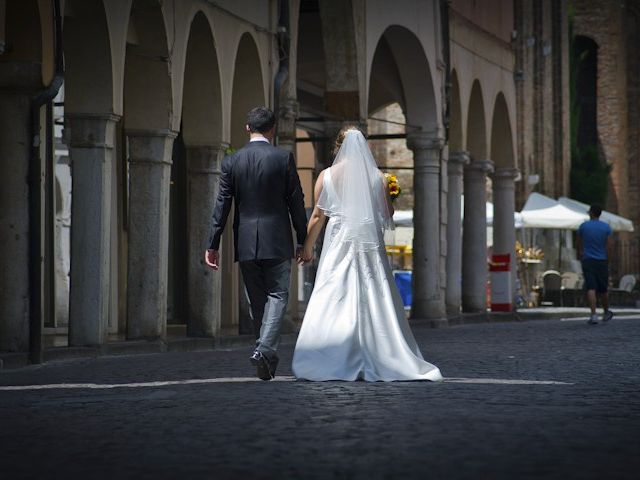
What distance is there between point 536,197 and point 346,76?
54.7 ft

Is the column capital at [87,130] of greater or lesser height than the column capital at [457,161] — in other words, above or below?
below

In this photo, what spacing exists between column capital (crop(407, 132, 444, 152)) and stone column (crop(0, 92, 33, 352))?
14330 mm

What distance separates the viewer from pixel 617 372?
12.6 meters

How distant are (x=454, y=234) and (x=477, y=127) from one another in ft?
10.3

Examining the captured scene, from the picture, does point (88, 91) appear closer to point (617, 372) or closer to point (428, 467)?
point (617, 372)

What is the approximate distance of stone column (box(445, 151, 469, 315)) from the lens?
3025 centimetres

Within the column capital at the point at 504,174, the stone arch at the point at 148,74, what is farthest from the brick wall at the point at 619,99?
the stone arch at the point at 148,74

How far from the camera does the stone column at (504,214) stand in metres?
33.8

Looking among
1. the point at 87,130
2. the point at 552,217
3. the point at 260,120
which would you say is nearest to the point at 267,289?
the point at 260,120

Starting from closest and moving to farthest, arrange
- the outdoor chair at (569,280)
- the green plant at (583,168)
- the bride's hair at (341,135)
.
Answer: the bride's hair at (341,135), the outdoor chair at (569,280), the green plant at (583,168)

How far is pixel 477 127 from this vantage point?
3256 centimetres

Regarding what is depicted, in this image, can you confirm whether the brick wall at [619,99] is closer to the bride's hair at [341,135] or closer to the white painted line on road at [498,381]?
the bride's hair at [341,135]

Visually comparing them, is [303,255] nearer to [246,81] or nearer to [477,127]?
[246,81]

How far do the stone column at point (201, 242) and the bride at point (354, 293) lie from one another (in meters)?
Result: 7.17
